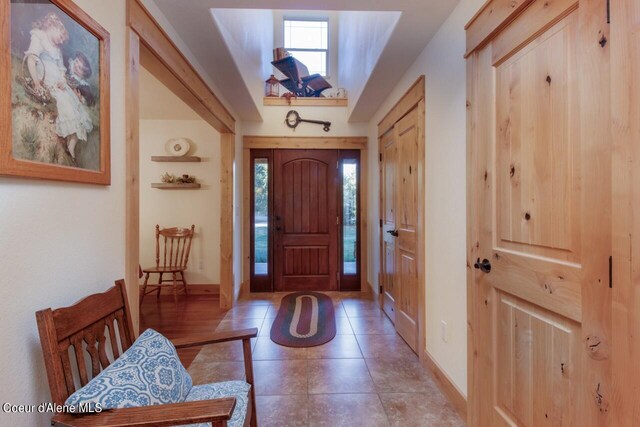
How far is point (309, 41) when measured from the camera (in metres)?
4.89

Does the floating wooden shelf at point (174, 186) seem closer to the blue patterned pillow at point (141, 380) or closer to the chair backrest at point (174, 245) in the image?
the chair backrest at point (174, 245)

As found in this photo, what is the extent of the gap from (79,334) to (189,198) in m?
3.29

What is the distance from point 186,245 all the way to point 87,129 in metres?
3.11

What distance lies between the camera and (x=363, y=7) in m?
1.64

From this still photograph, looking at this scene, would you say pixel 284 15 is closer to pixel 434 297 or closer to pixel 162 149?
pixel 162 149

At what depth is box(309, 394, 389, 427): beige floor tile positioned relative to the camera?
63.1 inches

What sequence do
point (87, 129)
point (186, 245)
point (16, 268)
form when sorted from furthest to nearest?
point (186, 245), point (87, 129), point (16, 268)

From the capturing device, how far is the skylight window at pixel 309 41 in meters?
4.85

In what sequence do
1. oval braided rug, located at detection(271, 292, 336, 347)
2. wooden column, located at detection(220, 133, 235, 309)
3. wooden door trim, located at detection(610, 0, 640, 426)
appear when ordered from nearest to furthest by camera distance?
wooden door trim, located at detection(610, 0, 640, 426) < oval braided rug, located at detection(271, 292, 336, 347) < wooden column, located at detection(220, 133, 235, 309)

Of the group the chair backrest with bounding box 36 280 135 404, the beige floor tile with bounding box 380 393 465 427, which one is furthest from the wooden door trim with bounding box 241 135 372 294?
the chair backrest with bounding box 36 280 135 404

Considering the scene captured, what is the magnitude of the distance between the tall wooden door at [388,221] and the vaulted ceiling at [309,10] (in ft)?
1.91

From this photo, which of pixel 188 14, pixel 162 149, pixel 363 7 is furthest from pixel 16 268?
pixel 162 149

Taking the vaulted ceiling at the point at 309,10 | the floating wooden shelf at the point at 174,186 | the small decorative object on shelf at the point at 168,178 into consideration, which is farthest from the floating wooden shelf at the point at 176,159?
the vaulted ceiling at the point at 309,10

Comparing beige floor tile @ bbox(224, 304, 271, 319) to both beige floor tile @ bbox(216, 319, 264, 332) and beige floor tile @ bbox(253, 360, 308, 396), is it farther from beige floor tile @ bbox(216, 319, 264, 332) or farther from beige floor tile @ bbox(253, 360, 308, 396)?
beige floor tile @ bbox(253, 360, 308, 396)
